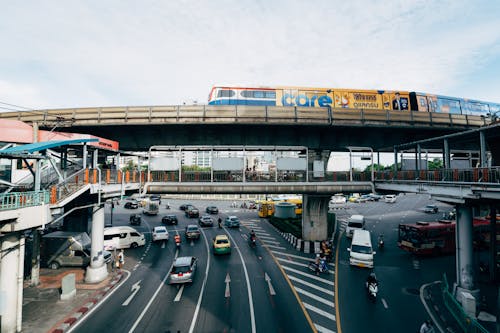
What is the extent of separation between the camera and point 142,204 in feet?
211

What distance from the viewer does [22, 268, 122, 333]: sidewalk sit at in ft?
43.8

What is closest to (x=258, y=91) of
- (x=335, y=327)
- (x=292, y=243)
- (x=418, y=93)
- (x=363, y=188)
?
(x=363, y=188)

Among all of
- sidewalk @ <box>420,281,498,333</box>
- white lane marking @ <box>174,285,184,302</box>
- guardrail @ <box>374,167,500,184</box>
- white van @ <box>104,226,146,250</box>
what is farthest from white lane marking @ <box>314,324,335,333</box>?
white van @ <box>104,226,146,250</box>

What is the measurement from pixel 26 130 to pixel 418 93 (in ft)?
120

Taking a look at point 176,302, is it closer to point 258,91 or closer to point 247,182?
point 247,182

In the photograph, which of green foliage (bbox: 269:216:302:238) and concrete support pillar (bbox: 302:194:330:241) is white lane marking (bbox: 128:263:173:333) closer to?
green foliage (bbox: 269:216:302:238)

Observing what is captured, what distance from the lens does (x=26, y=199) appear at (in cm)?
1274

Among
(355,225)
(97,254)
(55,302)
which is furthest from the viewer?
(355,225)

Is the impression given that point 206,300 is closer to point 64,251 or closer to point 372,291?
point 372,291

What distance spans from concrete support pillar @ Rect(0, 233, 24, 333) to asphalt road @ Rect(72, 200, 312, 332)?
9.33 ft

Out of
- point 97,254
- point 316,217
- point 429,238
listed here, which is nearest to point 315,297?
point 316,217

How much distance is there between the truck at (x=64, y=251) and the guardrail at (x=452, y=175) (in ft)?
87.5

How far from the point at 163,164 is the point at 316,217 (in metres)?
17.2

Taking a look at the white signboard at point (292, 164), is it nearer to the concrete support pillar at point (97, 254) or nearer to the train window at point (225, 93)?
the train window at point (225, 93)
